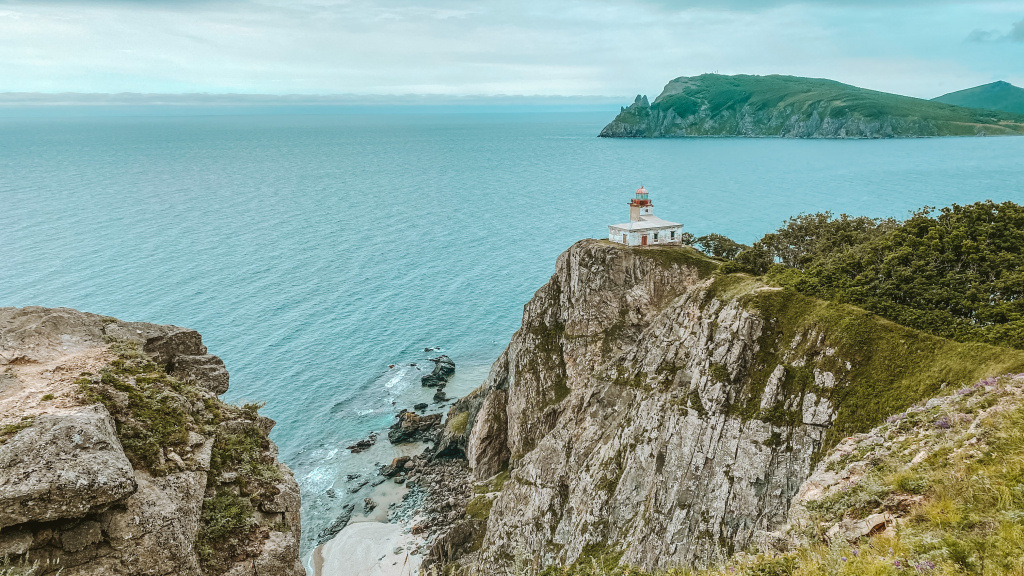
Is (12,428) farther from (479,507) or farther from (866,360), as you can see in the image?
(479,507)

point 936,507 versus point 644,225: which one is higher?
point 644,225

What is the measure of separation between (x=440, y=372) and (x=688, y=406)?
176 feet

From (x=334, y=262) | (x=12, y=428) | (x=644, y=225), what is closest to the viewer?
(x=12, y=428)

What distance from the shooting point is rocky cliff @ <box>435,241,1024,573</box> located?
36250 mm

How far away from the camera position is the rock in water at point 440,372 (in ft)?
293

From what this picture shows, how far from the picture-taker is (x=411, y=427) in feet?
255

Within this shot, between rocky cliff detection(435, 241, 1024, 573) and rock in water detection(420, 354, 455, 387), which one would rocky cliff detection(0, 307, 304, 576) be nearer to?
rocky cliff detection(435, 241, 1024, 573)

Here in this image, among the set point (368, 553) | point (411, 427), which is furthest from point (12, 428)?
point (411, 427)

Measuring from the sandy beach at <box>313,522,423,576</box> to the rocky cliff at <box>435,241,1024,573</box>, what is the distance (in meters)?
5.48

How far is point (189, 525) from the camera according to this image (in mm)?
15562

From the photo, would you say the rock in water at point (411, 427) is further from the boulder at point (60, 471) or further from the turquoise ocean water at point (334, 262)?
the boulder at point (60, 471)

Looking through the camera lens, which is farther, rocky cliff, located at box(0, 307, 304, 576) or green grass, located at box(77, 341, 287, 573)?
green grass, located at box(77, 341, 287, 573)

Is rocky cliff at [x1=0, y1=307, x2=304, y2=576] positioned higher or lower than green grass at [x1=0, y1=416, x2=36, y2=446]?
lower

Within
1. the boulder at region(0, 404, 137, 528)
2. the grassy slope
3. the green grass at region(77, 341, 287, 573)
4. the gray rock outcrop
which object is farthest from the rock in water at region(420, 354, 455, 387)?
the boulder at region(0, 404, 137, 528)
